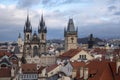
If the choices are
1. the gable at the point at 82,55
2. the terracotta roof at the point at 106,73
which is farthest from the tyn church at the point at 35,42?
the terracotta roof at the point at 106,73

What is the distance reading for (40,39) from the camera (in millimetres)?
131250

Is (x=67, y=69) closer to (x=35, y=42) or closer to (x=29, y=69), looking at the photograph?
(x=29, y=69)

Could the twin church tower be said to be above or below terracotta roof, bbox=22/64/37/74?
above

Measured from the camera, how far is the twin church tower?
392ft

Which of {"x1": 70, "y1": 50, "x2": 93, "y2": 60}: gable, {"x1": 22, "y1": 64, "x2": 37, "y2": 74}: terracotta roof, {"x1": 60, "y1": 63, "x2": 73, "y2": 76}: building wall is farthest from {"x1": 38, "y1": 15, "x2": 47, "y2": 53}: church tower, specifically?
{"x1": 60, "y1": 63, "x2": 73, "y2": 76}: building wall

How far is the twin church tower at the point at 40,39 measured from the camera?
392 feet

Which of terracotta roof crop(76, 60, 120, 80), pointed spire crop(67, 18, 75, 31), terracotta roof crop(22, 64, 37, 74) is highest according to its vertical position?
pointed spire crop(67, 18, 75, 31)

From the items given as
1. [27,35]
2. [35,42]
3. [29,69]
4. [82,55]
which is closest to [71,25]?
[35,42]

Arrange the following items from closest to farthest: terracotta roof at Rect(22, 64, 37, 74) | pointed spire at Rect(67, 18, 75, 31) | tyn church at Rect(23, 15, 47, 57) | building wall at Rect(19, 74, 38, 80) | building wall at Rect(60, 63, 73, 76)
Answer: building wall at Rect(60, 63, 73, 76) → building wall at Rect(19, 74, 38, 80) → terracotta roof at Rect(22, 64, 37, 74) → pointed spire at Rect(67, 18, 75, 31) → tyn church at Rect(23, 15, 47, 57)

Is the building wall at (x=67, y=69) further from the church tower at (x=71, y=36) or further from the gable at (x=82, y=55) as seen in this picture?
the church tower at (x=71, y=36)

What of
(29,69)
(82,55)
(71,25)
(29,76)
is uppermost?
(71,25)

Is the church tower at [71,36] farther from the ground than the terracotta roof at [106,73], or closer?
farther from the ground

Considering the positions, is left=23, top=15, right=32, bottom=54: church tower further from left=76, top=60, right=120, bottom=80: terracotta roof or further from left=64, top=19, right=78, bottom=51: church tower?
left=76, top=60, right=120, bottom=80: terracotta roof

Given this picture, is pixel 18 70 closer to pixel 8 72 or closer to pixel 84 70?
pixel 8 72
